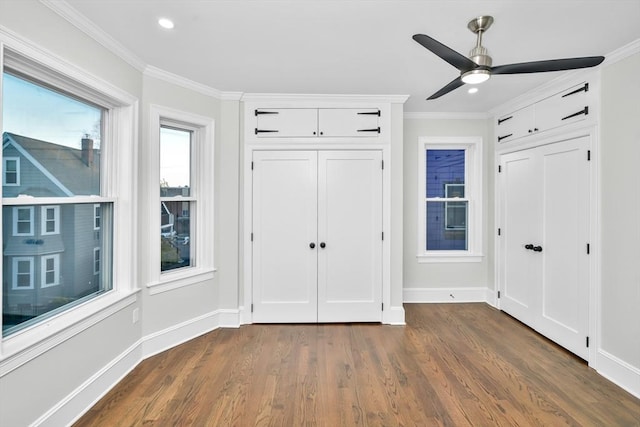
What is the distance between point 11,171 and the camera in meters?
1.77

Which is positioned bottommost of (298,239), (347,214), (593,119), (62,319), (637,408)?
(637,408)

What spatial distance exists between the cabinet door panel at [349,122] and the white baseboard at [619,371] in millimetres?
2899

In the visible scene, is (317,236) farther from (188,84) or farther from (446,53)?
(446,53)

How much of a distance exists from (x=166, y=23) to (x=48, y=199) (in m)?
1.40

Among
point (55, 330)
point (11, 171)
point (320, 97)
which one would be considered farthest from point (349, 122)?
point (55, 330)

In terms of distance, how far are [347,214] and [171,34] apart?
7.70 ft

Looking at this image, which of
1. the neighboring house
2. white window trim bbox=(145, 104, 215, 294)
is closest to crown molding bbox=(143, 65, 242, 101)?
white window trim bbox=(145, 104, 215, 294)

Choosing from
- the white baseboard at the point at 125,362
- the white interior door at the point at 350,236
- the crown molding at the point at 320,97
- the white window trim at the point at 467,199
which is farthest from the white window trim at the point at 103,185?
the white window trim at the point at 467,199

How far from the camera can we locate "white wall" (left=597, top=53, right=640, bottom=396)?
7.76ft

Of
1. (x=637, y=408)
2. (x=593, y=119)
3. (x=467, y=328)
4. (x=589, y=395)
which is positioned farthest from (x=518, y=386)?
(x=593, y=119)

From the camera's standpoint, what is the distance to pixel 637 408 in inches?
85.4

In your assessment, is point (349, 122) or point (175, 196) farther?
point (349, 122)

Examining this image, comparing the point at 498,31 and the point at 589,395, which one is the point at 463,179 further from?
the point at 589,395

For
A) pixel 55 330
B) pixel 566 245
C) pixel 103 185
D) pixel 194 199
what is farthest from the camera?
pixel 194 199
